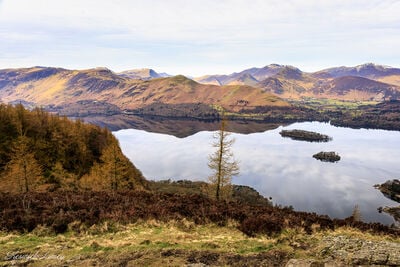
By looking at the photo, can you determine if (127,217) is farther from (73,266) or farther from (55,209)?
(73,266)

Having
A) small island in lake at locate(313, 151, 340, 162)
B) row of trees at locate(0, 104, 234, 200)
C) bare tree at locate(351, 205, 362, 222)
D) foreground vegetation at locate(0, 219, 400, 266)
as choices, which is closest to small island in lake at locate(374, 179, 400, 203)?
small island in lake at locate(313, 151, 340, 162)

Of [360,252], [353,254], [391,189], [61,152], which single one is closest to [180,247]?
[353,254]

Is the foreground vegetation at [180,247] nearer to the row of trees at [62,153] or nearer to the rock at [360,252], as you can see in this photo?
the rock at [360,252]

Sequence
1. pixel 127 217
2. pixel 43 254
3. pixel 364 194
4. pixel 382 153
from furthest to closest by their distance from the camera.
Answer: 1. pixel 382 153
2. pixel 364 194
3. pixel 127 217
4. pixel 43 254

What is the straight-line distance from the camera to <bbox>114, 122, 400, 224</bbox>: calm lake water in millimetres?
92500

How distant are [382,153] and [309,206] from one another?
120 meters

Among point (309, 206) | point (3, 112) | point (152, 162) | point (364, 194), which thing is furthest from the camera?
point (152, 162)

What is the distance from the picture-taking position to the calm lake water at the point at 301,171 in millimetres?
92500

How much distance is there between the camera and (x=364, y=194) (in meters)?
101

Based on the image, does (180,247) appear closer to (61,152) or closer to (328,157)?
(61,152)

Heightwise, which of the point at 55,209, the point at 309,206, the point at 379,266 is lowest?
the point at 309,206

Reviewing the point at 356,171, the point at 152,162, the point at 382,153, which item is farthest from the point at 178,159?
the point at 382,153

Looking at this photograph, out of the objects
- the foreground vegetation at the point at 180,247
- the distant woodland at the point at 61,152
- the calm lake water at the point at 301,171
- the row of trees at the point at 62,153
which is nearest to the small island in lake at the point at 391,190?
the calm lake water at the point at 301,171

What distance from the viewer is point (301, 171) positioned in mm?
130500
